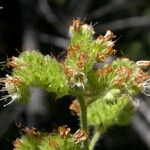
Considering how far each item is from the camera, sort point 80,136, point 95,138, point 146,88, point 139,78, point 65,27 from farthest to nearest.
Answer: point 65,27
point 95,138
point 146,88
point 139,78
point 80,136

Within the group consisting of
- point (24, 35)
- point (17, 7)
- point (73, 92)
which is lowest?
point (73, 92)

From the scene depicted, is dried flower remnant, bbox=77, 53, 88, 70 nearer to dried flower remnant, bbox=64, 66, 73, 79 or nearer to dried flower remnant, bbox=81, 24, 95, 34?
dried flower remnant, bbox=64, 66, 73, 79

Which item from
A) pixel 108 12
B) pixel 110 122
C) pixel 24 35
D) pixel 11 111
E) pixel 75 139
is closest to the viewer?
pixel 75 139

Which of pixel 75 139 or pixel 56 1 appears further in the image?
pixel 56 1

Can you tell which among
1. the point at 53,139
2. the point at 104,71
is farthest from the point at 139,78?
the point at 53,139

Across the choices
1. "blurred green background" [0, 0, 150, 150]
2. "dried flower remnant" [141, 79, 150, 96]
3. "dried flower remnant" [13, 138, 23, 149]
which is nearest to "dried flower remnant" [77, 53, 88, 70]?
"dried flower remnant" [141, 79, 150, 96]

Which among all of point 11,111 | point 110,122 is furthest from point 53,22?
point 110,122

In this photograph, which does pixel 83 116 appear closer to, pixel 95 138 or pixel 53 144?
pixel 53 144

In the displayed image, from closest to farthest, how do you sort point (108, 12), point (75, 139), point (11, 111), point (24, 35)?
point (75, 139)
point (11, 111)
point (24, 35)
point (108, 12)

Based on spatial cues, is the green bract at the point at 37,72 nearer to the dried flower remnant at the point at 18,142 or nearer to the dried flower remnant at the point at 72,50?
the dried flower remnant at the point at 72,50

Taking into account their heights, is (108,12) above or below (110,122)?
above

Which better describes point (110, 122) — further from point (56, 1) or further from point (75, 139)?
point (56, 1)
